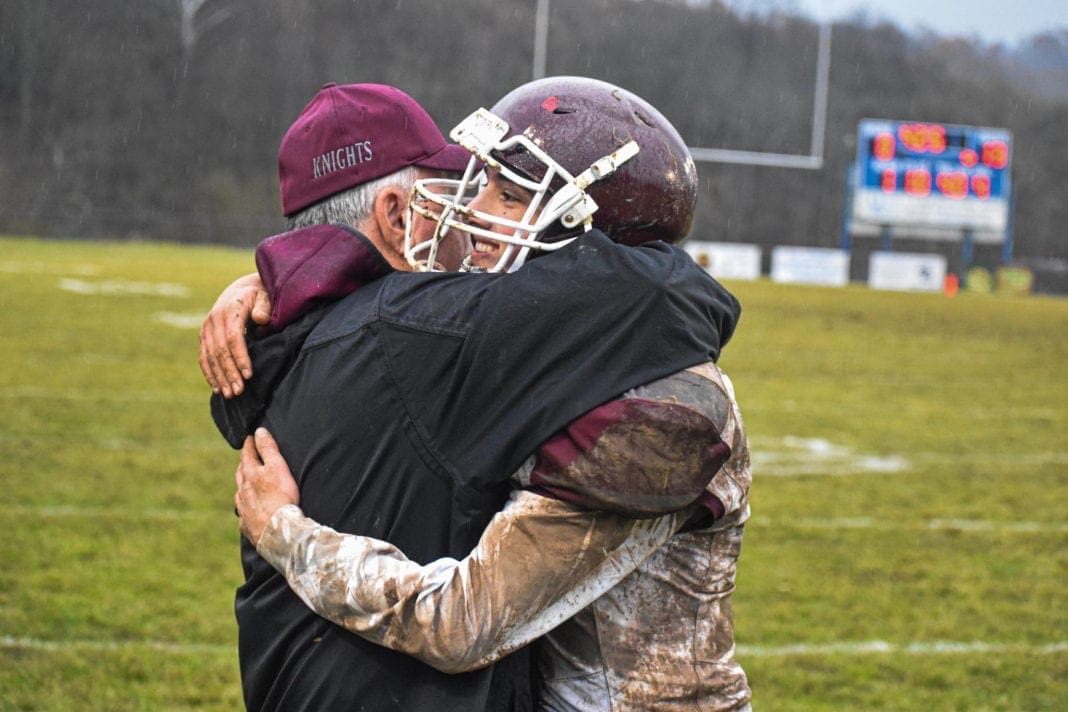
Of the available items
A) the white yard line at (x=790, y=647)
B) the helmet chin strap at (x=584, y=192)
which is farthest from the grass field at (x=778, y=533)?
the helmet chin strap at (x=584, y=192)

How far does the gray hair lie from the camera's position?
1.99 meters

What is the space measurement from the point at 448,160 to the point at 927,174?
31818mm

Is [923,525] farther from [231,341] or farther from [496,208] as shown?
[231,341]

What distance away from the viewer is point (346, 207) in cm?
200

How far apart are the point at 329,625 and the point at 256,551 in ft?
0.67

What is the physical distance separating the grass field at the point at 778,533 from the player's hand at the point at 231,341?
2221mm

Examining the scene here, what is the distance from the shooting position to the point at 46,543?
17.5 feet

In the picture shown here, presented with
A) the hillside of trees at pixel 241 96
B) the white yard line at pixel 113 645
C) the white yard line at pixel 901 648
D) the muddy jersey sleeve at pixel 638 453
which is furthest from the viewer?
the hillside of trees at pixel 241 96

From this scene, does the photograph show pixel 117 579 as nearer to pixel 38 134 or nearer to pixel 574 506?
pixel 574 506

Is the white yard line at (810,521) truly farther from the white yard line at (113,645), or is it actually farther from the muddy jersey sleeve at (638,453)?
the muddy jersey sleeve at (638,453)

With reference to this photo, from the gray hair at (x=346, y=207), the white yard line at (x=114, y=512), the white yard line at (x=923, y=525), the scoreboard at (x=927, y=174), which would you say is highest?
the gray hair at (x=346, y=207)

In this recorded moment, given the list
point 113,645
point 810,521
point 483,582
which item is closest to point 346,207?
point 483,582

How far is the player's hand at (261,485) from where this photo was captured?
168 centimetres

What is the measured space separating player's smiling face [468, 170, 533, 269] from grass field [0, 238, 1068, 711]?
2407 millimetres
